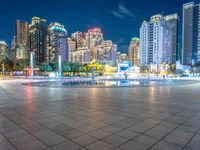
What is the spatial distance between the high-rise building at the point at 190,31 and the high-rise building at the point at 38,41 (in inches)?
5367

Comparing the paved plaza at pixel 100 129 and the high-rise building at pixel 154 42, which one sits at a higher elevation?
the high-rise building at pixel 154 42

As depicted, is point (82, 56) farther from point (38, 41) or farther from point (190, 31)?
point (190, 31)

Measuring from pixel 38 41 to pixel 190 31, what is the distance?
145925mm

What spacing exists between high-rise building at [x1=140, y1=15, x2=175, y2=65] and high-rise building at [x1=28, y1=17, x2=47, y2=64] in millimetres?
87082

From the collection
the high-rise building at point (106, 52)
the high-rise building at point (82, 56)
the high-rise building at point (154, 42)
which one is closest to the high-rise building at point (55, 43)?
the high-rise building at point (82, 56)

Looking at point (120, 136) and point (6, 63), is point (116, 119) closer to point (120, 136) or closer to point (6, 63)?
point (120, 136)

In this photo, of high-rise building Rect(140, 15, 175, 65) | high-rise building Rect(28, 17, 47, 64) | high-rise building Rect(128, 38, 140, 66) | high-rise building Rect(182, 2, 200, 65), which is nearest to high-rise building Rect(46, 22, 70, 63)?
high-rise building Rect(28, 17, 47, 64)

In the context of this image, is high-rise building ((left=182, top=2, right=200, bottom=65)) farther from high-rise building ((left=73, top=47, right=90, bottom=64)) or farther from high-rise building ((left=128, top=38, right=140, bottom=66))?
high-rise building ((left=73, top=47, right=90, bottom=64))

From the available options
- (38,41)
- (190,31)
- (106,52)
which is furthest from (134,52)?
(38,41)

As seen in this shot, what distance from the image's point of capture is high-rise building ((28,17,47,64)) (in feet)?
494

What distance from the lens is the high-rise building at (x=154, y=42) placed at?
120 meters

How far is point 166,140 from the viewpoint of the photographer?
13.1ft

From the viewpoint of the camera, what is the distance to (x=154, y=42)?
120750 millimetres

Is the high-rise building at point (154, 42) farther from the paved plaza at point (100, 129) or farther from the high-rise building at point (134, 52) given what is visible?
the paved plaza at point (100, 129)
